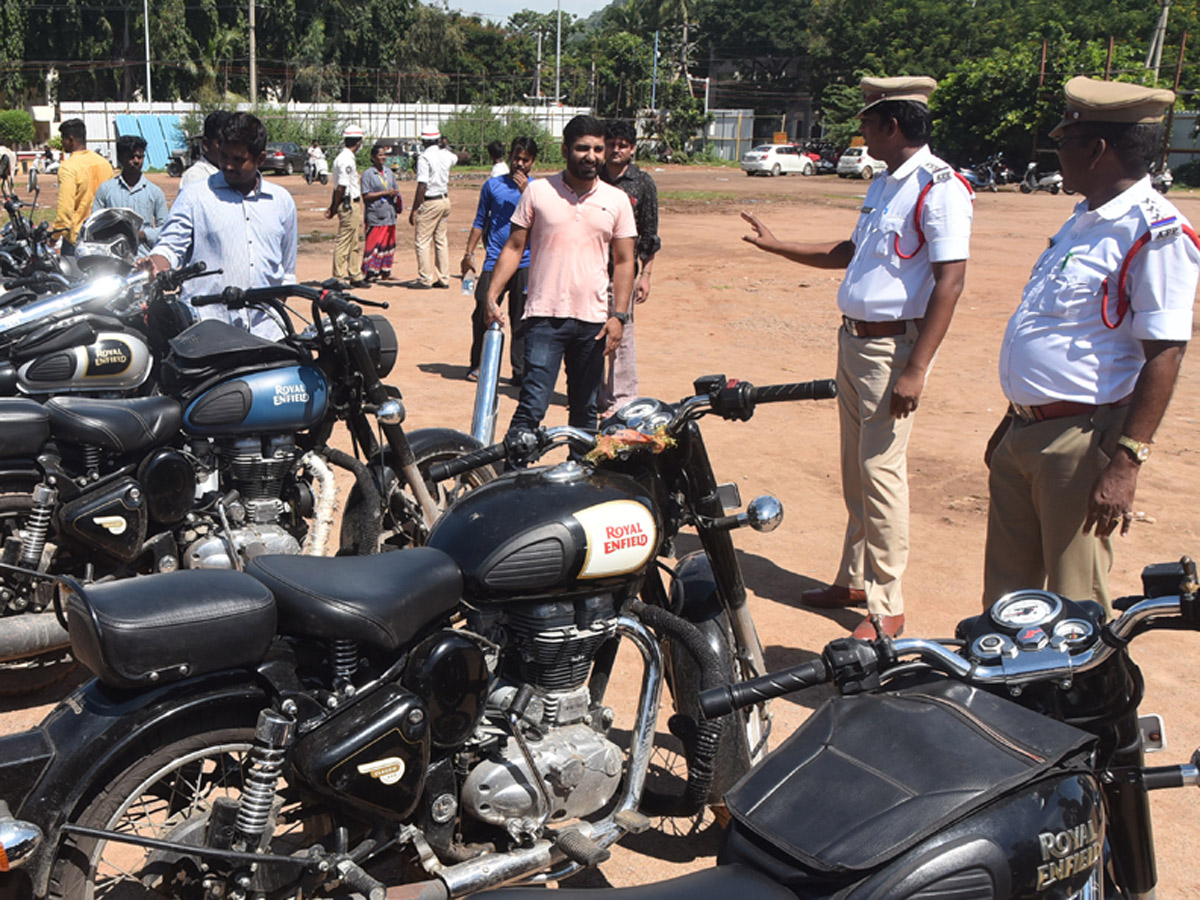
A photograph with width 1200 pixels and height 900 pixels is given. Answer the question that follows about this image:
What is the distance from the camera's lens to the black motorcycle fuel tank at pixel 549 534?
2643 mm

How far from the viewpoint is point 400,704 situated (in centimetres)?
246

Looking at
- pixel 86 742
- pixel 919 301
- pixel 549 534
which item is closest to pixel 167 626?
pixel 86 742

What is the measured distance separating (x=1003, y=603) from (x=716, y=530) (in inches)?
48.7

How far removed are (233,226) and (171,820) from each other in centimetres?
366

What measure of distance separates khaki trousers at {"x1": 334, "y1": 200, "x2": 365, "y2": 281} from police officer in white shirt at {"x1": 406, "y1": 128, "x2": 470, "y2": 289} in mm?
661

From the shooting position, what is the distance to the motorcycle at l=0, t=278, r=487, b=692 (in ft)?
13.3

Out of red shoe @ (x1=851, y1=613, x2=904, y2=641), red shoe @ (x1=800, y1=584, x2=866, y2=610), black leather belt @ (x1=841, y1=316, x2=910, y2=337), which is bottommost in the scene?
red shoe @ (x1=800, y1=584, x2=866, y2=610)

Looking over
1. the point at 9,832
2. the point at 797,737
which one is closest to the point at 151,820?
the point at 9,832

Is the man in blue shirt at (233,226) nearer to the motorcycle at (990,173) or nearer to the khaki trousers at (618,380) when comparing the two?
the khaki trousers at (618,380)

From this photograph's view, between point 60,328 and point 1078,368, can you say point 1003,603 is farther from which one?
point 60,328

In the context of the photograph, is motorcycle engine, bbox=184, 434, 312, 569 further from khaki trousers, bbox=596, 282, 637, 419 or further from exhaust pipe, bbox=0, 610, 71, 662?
khaki trousers, bbox=596, 282, 637, 419

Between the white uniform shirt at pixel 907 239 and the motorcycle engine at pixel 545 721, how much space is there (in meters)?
2.18

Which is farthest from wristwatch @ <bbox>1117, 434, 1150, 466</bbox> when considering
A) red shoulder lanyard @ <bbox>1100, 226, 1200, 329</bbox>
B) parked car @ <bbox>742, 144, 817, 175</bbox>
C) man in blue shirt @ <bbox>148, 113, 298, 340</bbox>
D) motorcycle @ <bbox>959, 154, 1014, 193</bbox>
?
parked car @ <bbox>742, 144, 817, 175</bbox>

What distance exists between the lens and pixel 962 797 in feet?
5.34
